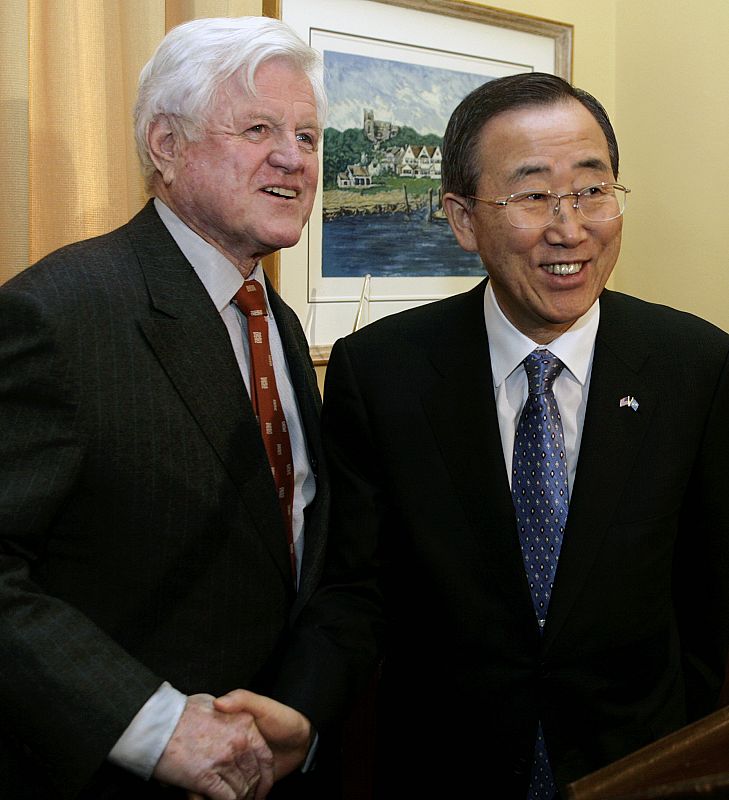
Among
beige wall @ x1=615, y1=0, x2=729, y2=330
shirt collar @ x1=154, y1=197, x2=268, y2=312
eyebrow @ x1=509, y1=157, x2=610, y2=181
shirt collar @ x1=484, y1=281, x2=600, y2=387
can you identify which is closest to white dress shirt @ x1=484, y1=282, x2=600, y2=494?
shirt collar @ x1=484, y1=281, x2=600, y2=387

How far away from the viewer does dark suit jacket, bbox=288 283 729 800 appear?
139 cm

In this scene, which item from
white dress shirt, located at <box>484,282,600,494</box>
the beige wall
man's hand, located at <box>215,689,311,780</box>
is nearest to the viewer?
man's hand, located at <box>215,689,311,780</box>

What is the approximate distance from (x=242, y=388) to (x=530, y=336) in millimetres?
518

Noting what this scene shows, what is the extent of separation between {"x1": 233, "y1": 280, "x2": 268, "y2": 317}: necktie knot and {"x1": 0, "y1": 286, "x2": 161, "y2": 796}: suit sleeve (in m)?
0.39

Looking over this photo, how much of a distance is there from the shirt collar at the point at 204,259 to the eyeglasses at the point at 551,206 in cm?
48

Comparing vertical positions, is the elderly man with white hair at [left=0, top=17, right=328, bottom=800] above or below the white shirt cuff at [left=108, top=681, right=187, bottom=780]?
above

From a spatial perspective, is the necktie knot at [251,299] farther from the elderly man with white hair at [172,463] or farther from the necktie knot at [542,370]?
the necktie knot at [542,370]

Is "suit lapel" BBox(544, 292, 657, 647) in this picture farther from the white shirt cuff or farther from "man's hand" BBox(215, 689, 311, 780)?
the white shirt cuff

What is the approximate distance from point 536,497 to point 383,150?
1.28m

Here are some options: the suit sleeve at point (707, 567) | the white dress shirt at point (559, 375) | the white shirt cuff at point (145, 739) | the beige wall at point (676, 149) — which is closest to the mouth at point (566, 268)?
the white dress shirt at point (559, 375)

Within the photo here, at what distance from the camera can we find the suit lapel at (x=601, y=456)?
1.37 meters

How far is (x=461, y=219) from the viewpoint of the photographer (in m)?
1.57

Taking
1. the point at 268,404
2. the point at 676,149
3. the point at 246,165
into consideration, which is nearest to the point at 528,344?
the point at 268,404

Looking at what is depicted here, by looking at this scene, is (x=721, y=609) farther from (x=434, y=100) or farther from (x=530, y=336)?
(x=434, y=100)
